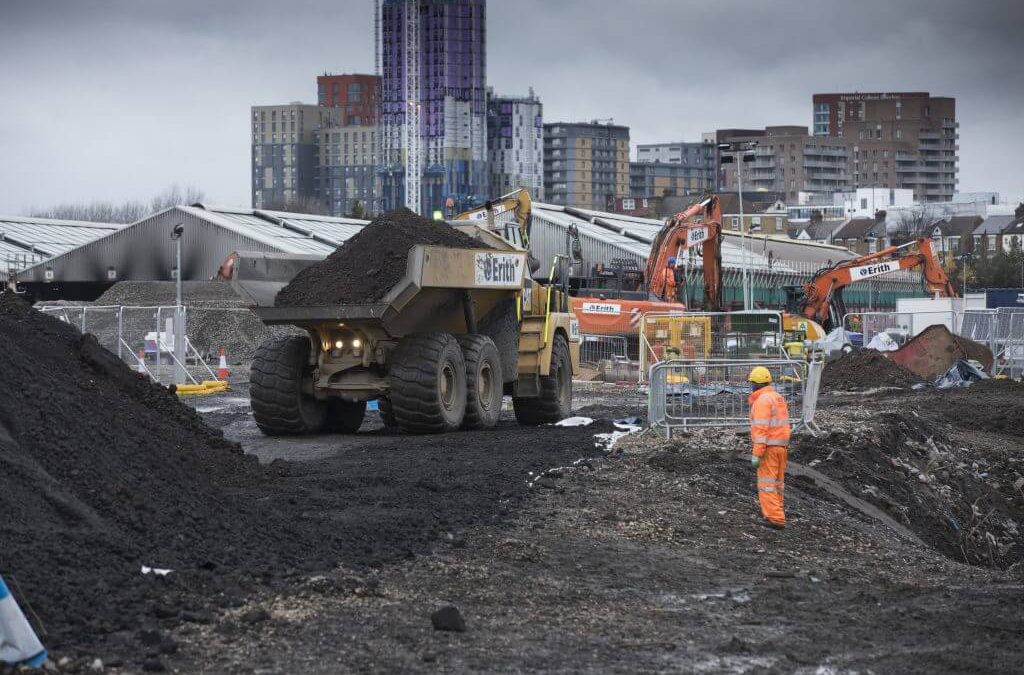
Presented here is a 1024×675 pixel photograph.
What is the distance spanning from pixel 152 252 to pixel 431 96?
111 meters

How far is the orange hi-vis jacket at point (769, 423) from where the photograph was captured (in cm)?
1233

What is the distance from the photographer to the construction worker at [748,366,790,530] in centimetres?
1225

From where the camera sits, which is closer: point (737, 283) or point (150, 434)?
point (150, 434)

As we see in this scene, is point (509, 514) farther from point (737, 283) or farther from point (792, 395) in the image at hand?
point (737, 283)

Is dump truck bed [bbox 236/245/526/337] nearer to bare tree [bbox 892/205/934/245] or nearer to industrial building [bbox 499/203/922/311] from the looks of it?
industrial building [bbox 499/203/922/311]

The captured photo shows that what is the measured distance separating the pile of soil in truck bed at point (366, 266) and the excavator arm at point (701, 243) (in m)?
20.3

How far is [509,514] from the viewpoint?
11562 millimetres

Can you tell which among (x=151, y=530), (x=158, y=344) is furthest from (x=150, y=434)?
(x=158, y=344)

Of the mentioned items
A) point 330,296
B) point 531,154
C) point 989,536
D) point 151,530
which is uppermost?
point 531,154

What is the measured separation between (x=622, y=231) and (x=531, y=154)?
116 m

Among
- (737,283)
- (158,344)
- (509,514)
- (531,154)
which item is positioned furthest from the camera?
(531,154)

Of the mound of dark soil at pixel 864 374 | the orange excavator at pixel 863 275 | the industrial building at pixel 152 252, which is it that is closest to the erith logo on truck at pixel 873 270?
the orange excavator at pixel 863 275

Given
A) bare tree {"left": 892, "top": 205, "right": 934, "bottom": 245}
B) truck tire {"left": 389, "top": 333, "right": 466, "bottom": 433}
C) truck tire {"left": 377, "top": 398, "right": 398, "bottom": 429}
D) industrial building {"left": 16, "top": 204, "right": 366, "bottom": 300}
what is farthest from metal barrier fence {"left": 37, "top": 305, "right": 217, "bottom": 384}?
bare tree {"left": 892, "top": 205, "right": 934, "bottom": 245}

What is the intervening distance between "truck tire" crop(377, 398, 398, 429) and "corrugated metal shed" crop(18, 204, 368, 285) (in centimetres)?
4048
